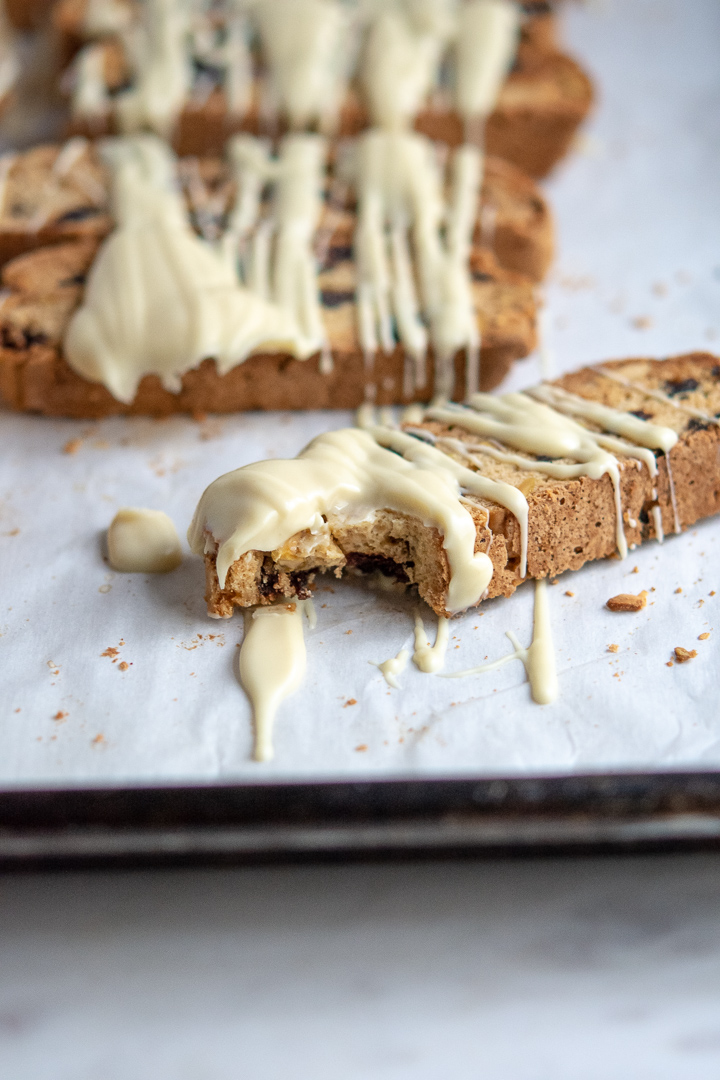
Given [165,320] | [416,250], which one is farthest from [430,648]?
[416,250]

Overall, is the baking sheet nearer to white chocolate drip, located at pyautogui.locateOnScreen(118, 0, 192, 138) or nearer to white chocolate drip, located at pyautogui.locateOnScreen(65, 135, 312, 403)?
white chocolate drip, located at pyautogui.locateOnScreen(65, 135, 312, 403)

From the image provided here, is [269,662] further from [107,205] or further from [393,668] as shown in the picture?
[107,205]

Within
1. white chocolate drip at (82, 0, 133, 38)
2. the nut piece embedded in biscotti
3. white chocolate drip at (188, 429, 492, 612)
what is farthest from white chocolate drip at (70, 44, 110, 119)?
the nut piece embedded in biscotti

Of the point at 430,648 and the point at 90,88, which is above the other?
the point at 90,88

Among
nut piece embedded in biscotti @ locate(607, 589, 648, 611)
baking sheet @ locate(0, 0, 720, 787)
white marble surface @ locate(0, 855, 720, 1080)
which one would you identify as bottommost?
white marble surface @ locate(0, 855, 720, 1080)

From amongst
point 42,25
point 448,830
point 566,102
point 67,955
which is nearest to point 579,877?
point 448,830

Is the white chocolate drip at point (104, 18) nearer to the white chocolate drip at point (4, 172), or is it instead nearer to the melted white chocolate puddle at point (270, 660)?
the white chocolate drip at point (4, 172)

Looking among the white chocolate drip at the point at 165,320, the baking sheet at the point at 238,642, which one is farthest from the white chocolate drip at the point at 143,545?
the white chocolate drip at the point at 165,320
